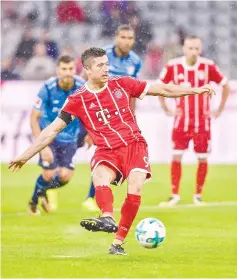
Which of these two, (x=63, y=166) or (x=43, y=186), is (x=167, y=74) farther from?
(x=43, y=186)

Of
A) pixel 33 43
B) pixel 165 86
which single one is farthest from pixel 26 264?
pixel 33 43

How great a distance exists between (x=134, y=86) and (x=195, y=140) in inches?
179

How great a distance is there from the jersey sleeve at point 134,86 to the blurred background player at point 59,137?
285 centimetres

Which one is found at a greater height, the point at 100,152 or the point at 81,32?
the point at 81,32

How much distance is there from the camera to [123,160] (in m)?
8.51

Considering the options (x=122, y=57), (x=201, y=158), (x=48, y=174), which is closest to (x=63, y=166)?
(x=48, y=174)

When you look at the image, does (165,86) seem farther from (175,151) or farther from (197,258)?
(175,151)

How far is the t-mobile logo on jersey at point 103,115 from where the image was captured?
8.60 m

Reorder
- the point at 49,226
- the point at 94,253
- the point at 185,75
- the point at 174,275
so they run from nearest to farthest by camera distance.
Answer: the point at 174,275 < the point at 94,253 < the point at 49,226 < the point at 185,75

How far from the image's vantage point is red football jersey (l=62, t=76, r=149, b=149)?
8586 mm

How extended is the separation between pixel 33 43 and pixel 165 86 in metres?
12.3

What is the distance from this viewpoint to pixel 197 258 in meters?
8.07

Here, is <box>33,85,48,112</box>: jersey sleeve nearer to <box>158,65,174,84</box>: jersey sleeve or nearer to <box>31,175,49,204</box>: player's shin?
<box>31,175,49,204</box>: player's shin

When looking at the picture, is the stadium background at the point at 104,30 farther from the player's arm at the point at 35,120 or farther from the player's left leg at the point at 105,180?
the player's left leg at the point at 105,180
